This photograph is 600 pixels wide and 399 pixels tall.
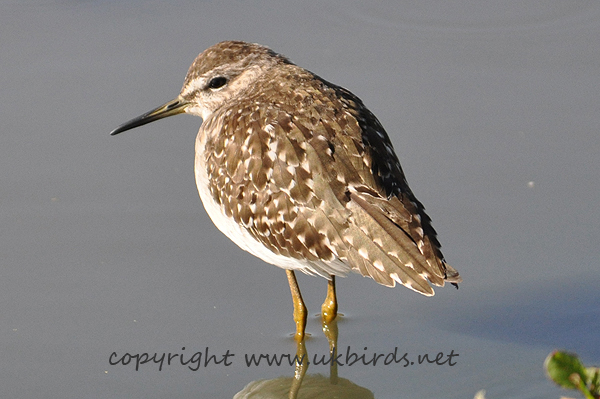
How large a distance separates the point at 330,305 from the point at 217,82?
162cm

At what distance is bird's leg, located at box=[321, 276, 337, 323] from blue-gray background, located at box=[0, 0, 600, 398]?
94 millimetres

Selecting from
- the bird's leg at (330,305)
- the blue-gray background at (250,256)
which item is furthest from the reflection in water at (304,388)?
the bird's leg at (330,305)

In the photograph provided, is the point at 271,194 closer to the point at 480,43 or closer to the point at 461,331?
the point at 461,331

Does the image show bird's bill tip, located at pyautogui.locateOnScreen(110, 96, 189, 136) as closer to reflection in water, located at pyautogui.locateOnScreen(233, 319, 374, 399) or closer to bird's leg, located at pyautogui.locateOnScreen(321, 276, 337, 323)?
bird's leg, located at pyautogui.locateOnScreen(321, 276, 337, 323)

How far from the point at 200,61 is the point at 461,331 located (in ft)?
7.62

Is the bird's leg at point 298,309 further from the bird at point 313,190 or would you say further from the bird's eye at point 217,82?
the bird's eye at point 217,82

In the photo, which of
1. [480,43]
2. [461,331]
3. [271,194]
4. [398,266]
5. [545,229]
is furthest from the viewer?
[480,43]

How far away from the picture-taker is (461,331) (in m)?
4.99

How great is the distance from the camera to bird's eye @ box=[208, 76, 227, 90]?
222 inches

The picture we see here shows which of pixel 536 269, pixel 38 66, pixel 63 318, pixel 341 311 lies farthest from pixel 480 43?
pixel 63 318

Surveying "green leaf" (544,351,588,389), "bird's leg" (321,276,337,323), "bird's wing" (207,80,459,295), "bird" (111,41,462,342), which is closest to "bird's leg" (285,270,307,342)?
"bird" (111,41,462,342)

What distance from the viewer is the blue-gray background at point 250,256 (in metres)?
4.83

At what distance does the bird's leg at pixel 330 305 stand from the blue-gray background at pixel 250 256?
94 mm

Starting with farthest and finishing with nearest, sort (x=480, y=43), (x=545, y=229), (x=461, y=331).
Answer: (x=480, y=43) < (x=545, y=229) < (x=461, y=331)
